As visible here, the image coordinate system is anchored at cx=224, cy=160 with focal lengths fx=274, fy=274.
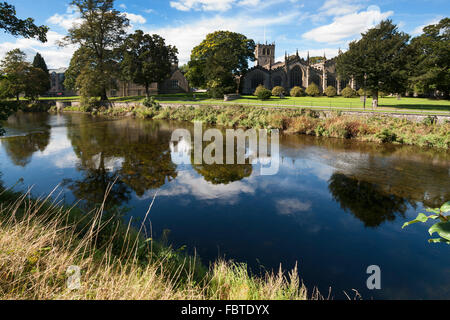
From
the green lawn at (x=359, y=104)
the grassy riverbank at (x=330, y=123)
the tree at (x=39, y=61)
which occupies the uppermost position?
the tree at (x=39, y=61)

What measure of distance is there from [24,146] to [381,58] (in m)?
35.7

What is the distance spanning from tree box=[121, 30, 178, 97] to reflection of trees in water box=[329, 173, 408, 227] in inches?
1834

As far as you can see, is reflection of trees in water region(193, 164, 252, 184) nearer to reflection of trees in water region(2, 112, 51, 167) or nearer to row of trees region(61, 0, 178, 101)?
reflection of trees in water region(2, 112, 51, 167)

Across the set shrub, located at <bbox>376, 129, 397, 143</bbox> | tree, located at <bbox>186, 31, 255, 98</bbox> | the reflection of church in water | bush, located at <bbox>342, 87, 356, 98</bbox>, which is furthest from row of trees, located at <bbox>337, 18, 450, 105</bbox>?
the reflection of church in water

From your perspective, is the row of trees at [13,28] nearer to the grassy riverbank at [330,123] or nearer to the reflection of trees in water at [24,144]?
the reflection of trees in water at [24,144]

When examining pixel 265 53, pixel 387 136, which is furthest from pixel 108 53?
pixel 265 53

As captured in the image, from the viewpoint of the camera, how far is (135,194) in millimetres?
11914

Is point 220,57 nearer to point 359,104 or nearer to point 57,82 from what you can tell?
point 359,104

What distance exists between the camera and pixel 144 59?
5359 cm

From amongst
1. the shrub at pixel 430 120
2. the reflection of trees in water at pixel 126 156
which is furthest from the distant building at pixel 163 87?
the shrub at pixel 430 120

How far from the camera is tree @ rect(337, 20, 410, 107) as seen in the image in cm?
3003

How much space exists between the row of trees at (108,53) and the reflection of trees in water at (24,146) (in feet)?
81.7

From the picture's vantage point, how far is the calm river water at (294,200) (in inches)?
287
